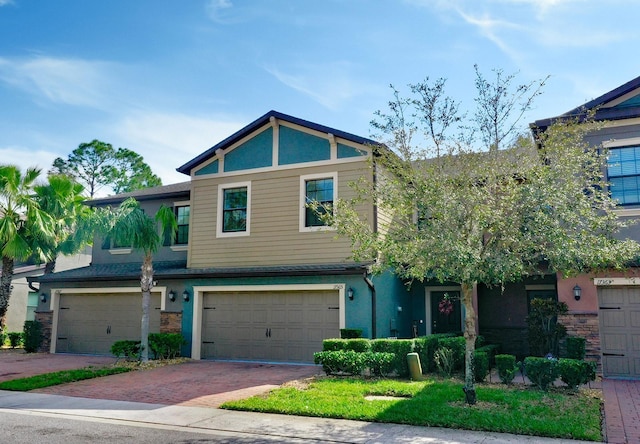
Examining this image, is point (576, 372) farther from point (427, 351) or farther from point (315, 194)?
point (315, 194)

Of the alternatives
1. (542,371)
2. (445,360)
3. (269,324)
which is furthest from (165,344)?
(542,371)

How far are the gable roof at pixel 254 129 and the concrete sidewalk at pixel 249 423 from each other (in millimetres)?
8767

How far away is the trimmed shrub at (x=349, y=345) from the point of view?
12.8 m

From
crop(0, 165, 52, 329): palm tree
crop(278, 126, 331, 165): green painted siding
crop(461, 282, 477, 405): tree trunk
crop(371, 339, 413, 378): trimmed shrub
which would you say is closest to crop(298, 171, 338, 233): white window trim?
crop(278, 126, 331, 165): green painted siding

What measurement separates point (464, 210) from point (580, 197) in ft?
6.49

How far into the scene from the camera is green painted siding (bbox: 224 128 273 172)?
17078mm

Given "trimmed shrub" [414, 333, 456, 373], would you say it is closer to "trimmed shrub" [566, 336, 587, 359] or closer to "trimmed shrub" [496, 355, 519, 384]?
"trimmed shrub" [496, 355, 519, 384]

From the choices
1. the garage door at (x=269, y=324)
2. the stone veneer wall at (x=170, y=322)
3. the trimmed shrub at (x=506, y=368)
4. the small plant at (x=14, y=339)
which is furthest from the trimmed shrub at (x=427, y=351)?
the small plant at (x=14, y=339)

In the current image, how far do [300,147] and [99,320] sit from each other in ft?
31.4

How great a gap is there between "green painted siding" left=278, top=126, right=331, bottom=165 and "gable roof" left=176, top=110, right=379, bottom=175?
369mm

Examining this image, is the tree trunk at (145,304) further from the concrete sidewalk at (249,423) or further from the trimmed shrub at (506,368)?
the trimmed shrub at (506,368)

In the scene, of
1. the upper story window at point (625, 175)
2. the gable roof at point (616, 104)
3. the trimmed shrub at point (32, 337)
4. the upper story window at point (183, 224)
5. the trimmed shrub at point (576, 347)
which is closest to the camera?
the trimmed shrub at point (576, 347)

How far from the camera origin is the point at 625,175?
523 inches

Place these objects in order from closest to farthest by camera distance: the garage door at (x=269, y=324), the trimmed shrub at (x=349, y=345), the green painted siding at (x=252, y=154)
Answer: the trimmed shrub at (x=349, y=345), the garage door at (x=269, y=324), the green painted siding at (x=252, y=154)
